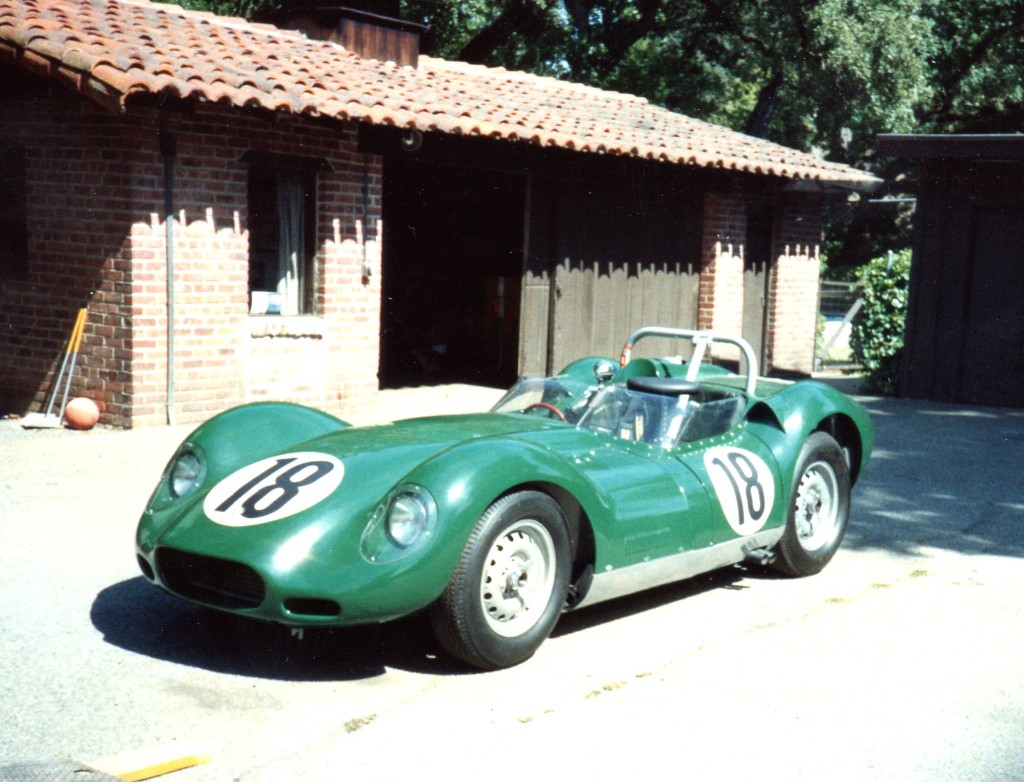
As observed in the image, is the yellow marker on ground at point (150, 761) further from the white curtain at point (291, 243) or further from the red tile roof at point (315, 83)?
the white curtain at point (291, 243)

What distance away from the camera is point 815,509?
5898 millimetres

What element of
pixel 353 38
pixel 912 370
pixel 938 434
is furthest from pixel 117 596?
pixel 912 370

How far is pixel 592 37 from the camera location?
89.5ft

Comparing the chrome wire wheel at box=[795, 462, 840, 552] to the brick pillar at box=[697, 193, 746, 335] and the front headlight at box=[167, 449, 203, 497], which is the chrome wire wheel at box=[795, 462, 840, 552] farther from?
the brick pillar at box=[697, 193, 746, 335]

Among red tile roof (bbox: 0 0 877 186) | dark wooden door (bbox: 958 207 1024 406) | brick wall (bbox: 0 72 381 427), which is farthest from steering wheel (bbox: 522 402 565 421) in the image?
dark wooden door (bbox: 958 207 1024 406)

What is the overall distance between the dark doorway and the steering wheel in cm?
869

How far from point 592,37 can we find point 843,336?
358 inches

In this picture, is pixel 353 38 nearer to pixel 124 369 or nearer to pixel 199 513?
pixel 124 369

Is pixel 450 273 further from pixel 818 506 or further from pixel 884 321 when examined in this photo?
pixel 818 506

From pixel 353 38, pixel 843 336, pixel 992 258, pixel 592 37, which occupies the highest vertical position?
pixel 592 37

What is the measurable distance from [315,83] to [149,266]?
2350 mm

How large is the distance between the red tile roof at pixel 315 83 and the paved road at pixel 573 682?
12.6 feet

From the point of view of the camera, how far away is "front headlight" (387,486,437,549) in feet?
13.1

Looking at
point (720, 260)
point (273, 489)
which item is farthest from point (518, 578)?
point (720, 260)
